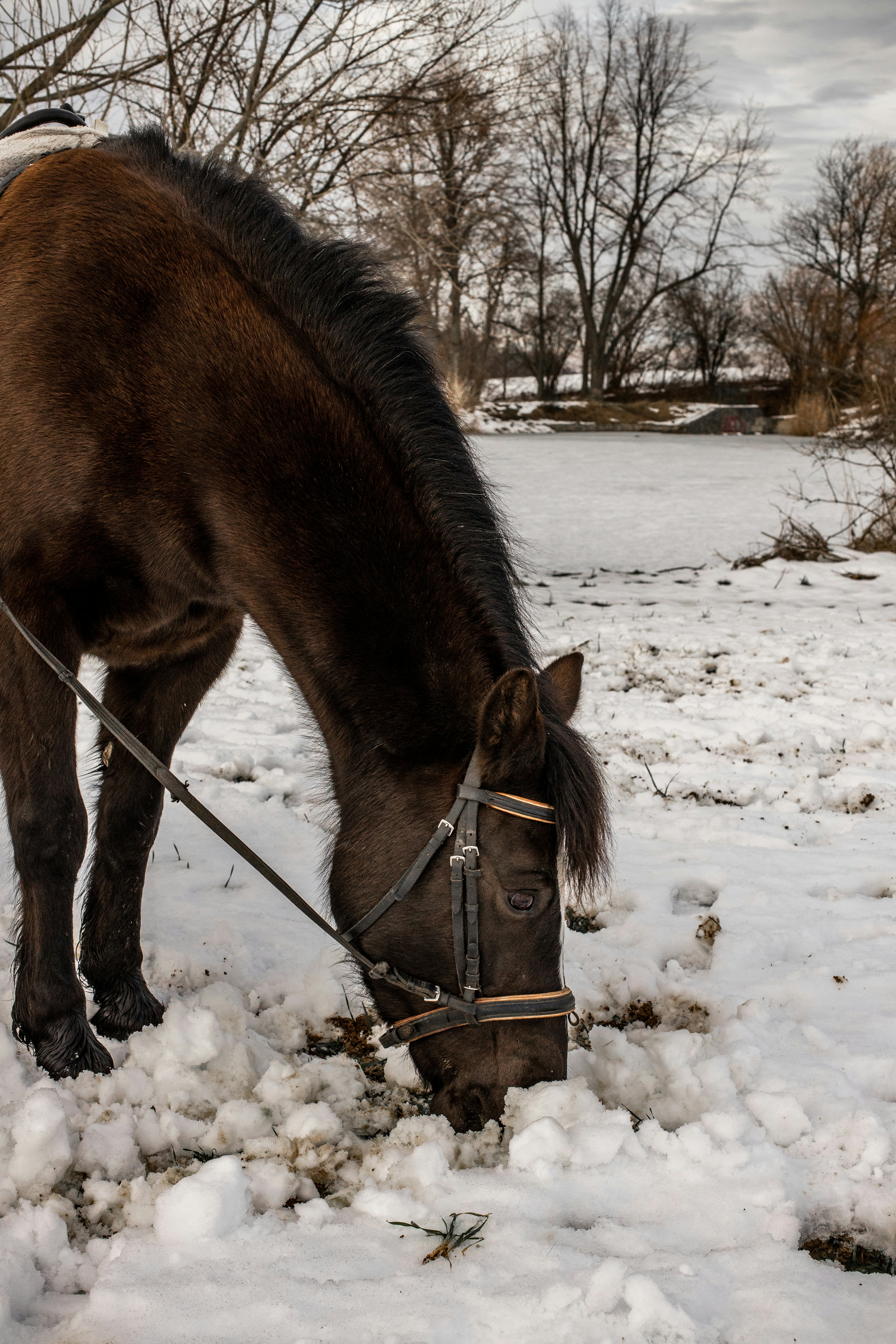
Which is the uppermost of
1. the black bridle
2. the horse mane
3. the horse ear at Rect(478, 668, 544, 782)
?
the horse mane

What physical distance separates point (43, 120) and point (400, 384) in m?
1.67

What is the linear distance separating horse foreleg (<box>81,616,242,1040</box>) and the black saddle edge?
1.57 meters

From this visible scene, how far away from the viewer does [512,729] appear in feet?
5.57

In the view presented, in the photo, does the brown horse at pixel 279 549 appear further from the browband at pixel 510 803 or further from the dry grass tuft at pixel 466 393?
the dry grass tuft at pixel 466 393

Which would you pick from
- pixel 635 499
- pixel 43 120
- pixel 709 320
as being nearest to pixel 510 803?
pixel 43 120

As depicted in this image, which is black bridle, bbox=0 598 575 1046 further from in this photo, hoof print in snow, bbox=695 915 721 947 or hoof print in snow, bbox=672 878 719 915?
hoof print in snow, bbox=672 878 719 915

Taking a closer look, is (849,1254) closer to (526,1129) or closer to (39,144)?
(526,1129)

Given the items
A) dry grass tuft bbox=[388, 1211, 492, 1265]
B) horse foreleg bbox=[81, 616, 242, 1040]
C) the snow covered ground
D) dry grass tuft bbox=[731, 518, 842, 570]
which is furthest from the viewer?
dry grass tuft bbox=[731, 518, 842, 570]

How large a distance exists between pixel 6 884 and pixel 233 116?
223 inches

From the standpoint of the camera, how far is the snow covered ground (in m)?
1.56

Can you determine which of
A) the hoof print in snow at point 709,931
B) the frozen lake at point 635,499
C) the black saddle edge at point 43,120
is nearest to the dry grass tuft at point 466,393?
the frozen lake at point 635,499

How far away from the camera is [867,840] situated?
3.54 m

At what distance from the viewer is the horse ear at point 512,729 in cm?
165

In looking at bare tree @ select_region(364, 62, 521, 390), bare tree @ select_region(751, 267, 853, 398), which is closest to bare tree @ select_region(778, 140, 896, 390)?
bare tree @ select_region(751, 267, 853, 398)
